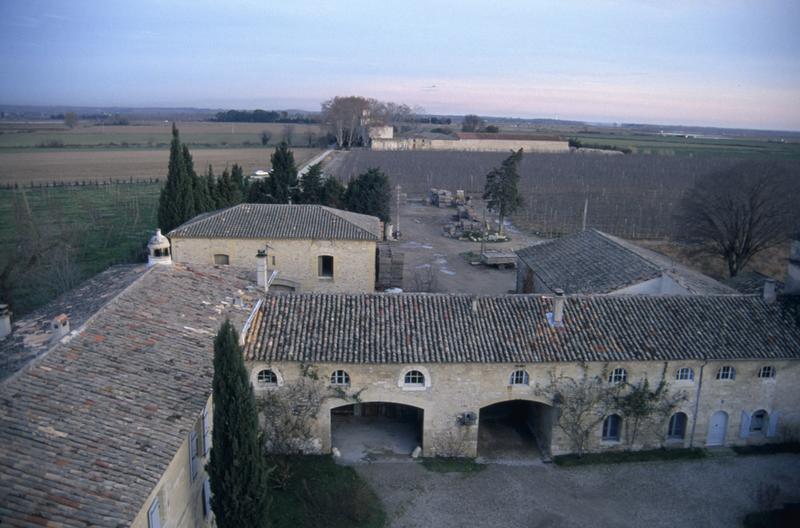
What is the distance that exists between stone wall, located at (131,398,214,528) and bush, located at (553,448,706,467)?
1026 cm

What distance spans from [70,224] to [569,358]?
134 ft

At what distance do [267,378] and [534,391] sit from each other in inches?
309

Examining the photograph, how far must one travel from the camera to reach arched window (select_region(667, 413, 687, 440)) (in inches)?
752

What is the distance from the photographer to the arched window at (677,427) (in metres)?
19.1

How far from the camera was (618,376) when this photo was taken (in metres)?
18.4

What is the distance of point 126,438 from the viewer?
10.6 metres

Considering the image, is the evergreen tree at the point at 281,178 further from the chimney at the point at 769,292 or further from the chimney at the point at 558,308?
the chimney at the point at 769,292

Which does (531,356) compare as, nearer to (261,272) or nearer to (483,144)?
(261,272)

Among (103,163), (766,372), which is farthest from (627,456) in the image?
(103,163)

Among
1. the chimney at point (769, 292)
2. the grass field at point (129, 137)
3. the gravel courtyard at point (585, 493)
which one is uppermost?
the grass field at point (129, 137)

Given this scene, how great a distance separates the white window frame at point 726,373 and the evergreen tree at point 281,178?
32.9 meters

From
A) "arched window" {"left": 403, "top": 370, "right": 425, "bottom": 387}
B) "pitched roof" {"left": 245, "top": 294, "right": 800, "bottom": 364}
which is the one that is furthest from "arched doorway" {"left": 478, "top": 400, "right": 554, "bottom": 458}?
"arched window" {"left": 403, "top": 370, "right": 425, "bottom": 387}

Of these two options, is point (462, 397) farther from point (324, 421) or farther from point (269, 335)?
point (269, 335)

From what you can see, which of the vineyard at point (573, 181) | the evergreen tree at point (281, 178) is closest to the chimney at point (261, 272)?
the evergreen tree at point (281, 178)
